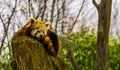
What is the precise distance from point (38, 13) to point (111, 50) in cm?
195

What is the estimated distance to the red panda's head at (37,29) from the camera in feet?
16.0

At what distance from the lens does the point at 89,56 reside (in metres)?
8.85

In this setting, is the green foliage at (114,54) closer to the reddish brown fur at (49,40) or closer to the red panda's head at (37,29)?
the red panda's head at (37,29)

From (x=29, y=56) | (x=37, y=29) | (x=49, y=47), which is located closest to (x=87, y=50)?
(x=37, y=29)

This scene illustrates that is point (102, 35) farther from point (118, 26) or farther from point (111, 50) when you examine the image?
point (118, 26)

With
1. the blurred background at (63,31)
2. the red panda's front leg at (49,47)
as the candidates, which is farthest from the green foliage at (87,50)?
the red panda's front leg at (49,47)

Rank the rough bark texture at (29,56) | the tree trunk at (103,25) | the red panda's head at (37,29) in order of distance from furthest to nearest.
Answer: the tree trunk at (103,25)
the red panda's head at (37,29)
the rough bark texture at (29,56)

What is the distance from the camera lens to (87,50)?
8938mm

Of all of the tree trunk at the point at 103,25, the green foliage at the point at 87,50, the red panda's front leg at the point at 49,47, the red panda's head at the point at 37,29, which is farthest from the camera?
the green foliage at the point at 87,50

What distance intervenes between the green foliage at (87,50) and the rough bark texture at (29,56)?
4.34m

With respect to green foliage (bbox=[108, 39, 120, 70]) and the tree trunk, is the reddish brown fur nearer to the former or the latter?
the tree trunk

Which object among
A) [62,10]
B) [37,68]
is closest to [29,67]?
[37,68]

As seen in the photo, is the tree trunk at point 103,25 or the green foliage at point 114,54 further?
the green foliage at point 114,54

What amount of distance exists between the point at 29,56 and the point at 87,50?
4.80 meters
